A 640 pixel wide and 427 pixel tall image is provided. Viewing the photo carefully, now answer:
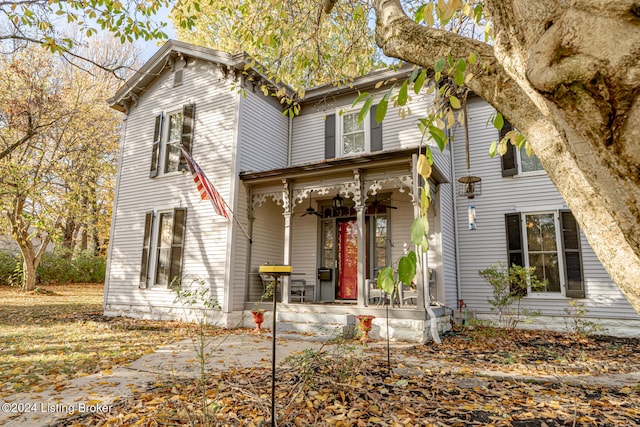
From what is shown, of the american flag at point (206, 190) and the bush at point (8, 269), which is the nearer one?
the american flag at point (206, 190)

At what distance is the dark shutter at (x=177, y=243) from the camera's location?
923 centimetres

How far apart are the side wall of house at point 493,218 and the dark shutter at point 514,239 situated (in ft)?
0.39

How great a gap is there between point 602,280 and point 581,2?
29.6 feet

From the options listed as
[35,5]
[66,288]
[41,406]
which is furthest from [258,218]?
[66,288]

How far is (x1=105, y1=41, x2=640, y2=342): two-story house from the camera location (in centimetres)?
809

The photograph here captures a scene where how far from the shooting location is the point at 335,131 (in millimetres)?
10406

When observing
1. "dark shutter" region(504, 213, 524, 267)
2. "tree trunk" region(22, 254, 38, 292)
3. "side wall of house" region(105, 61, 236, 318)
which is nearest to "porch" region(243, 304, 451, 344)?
Result: "side wall of house" region(105, 61, 236, 318)

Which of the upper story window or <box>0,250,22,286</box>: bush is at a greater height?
the upper story window

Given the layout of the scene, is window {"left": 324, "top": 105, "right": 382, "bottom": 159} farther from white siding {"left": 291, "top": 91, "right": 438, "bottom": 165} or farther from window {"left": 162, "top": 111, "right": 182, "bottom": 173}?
window {"left": 162, "top": 111, "right": 182, "bottom": 173}

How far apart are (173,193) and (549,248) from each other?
9.37 m

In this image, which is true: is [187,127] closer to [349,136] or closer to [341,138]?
[341,138]

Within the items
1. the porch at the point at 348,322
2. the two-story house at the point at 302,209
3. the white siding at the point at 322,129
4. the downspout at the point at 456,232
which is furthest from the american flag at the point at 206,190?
the downspout at the point at 456,232

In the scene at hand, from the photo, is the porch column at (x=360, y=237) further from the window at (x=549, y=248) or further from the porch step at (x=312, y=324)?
the window at (x=549, y=248)

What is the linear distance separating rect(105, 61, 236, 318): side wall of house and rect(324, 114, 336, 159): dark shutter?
104 inches
